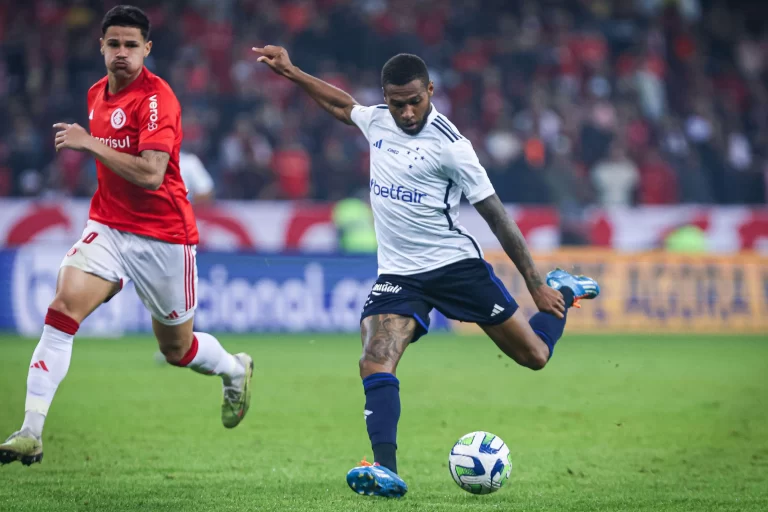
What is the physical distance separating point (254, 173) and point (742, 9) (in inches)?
537

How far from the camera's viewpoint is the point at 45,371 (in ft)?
20.3

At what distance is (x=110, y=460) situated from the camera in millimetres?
7125

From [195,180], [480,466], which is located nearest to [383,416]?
[480,466]

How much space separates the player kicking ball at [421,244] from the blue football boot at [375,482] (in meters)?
0.31

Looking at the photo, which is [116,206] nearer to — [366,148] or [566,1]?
[366,148]

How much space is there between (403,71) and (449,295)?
1334 millimetres

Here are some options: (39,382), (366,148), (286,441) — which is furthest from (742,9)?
(39,382)

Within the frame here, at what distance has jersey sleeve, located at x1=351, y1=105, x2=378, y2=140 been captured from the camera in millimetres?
6734

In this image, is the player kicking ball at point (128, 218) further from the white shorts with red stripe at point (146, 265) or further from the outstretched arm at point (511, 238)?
the outstretched arm at point (511, 238)

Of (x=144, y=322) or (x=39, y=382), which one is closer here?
(x=39, y=382)

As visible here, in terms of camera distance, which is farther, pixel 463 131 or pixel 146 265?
pixel 463 131

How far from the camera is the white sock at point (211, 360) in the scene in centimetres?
727

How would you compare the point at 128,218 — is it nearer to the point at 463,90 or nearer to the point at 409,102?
the point at 409,102

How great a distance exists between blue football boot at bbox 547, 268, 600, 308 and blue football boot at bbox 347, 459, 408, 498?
227 cm
